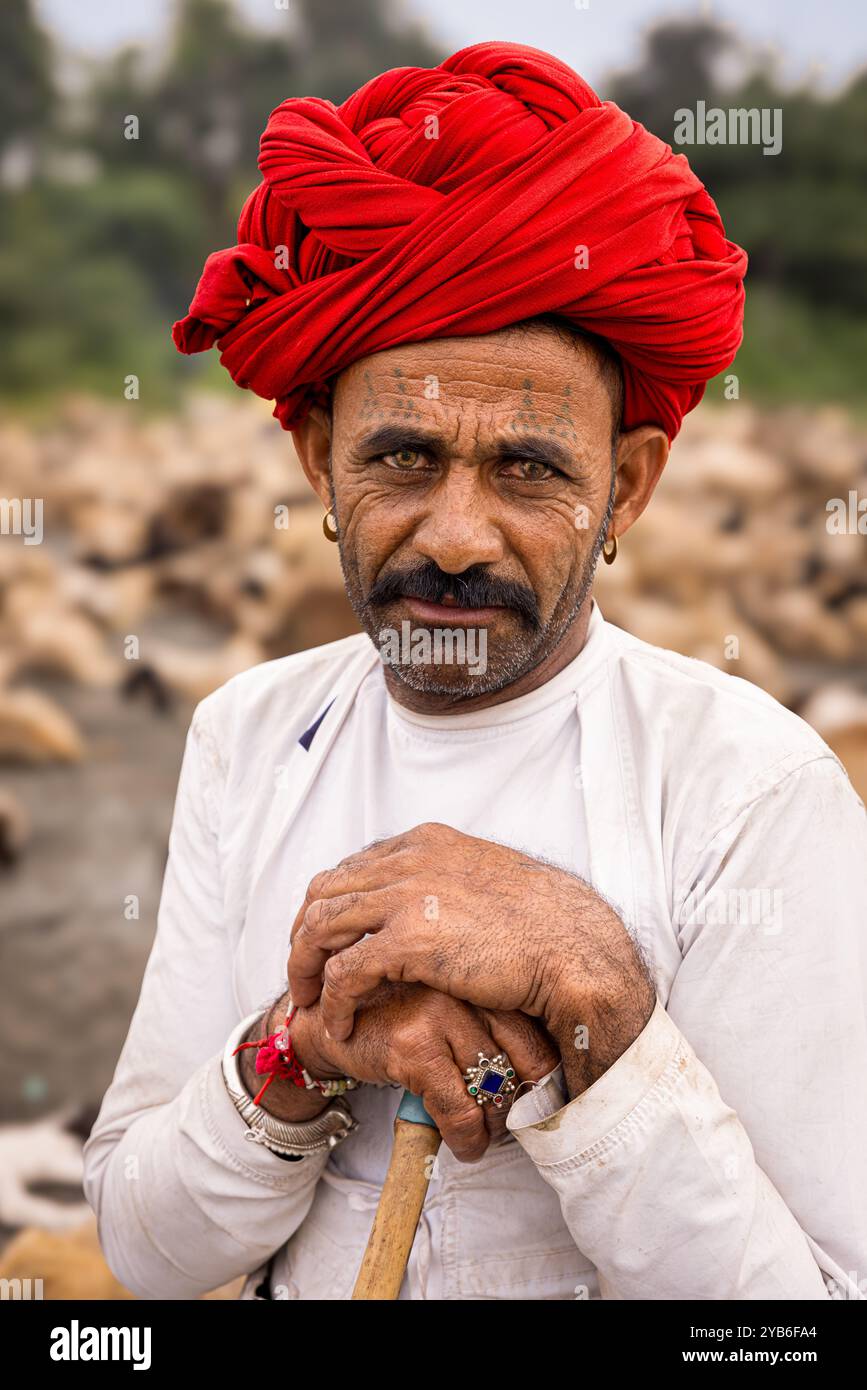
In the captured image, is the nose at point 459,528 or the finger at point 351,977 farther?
the nose at point 459,528

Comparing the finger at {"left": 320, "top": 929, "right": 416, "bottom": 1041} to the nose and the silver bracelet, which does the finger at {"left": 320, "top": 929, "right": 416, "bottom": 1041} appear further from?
the nose

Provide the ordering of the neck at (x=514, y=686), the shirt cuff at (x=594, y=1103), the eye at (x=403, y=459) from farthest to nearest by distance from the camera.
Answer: the neck at (x=514, y=686), the eye at (x=403, y=459), the shirt cuff at (x=594, y=1103)

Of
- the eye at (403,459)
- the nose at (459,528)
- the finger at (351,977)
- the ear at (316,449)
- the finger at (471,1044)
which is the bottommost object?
the finger at (471,1044)

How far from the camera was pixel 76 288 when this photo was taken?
7.55m

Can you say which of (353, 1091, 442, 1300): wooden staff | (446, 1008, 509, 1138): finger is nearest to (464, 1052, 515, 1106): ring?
(446, 1008, 509, 1138): finger

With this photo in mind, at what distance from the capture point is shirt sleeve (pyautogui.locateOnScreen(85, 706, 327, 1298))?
6.18ft

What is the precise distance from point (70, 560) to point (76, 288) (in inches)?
71.0

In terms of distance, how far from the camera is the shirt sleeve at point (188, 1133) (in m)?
1.88

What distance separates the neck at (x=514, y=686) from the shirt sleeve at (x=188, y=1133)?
1.32 feet

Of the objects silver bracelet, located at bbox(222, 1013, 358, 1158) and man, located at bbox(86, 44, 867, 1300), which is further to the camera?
silver bracelet, located at bbox(222, 1013, 358, 1158)

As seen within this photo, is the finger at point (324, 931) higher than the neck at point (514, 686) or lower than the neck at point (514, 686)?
lower

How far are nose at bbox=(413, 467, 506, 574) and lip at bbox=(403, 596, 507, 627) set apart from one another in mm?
61

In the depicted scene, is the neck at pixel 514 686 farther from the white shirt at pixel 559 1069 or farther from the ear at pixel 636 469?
the ear at pixel 636 469

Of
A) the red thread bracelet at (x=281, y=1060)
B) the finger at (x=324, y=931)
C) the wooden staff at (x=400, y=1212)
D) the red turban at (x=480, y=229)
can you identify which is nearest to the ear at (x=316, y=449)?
the red turban at (x=480, y=229)
